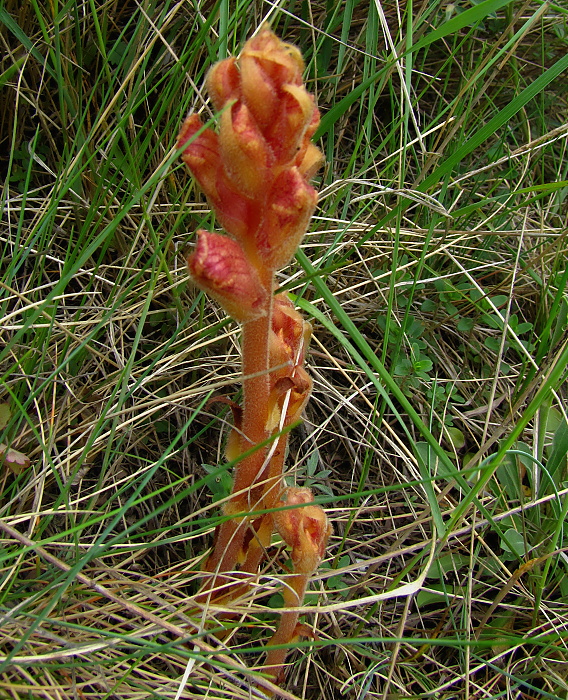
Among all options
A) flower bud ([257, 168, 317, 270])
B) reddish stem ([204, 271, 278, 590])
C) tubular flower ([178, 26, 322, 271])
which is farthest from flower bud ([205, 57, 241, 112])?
reddish stem ([204, 271, 278, 590])

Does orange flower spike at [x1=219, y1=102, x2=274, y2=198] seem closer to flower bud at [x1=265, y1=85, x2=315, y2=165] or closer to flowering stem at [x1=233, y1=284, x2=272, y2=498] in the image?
flower bud at [x1=265, y1=85, x2=315, y2=165]

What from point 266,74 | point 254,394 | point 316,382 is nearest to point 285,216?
point 266,74

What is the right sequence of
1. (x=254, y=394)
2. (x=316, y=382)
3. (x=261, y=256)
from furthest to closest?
(x=316, y=382), (x=254, y=394), (x=261, y=256)

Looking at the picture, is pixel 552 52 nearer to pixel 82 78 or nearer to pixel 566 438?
pixel 566 438

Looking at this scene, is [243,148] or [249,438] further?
[249,438]

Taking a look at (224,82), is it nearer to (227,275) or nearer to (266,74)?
(266,74)

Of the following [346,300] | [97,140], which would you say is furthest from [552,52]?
[97,140]

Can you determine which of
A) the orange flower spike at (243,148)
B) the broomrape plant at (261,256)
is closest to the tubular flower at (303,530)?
the broomrape plant at (261,256)
